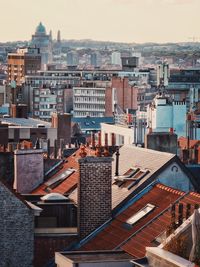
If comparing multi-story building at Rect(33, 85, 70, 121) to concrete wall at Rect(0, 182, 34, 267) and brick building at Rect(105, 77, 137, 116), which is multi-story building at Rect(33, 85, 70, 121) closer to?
brick building at Rect(105, 77, 137, 116)

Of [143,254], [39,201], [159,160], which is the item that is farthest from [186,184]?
[143,254]

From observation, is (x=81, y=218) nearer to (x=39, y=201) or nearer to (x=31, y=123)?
(x=39, y=201)

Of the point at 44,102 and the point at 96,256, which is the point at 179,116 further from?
the point at 44,102

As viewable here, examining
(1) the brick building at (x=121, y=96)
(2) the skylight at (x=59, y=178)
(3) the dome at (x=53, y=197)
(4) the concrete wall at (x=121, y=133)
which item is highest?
(3) the dome at (x=53, y=197)

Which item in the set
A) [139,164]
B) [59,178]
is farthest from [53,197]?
[59,178]

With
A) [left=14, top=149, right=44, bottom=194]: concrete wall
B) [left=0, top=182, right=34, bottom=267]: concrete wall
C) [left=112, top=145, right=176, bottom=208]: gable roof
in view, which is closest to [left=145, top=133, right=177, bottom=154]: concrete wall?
[left=14, top=149, right=44, bottom=194]: concrete wall

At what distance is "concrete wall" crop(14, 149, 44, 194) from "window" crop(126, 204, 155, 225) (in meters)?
6.99

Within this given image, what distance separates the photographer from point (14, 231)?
32781 millimetres

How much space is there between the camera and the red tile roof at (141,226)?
31.2m

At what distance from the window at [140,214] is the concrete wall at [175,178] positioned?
205 cm

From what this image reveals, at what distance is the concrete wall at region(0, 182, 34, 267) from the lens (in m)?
32.7

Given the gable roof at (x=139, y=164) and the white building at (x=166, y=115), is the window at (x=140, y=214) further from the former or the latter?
the white building at (x=166, y=115)

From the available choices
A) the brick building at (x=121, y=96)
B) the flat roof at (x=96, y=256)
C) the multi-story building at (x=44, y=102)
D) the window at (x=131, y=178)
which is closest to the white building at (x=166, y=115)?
the window at (x=131, y=178)

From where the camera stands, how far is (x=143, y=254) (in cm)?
3008
